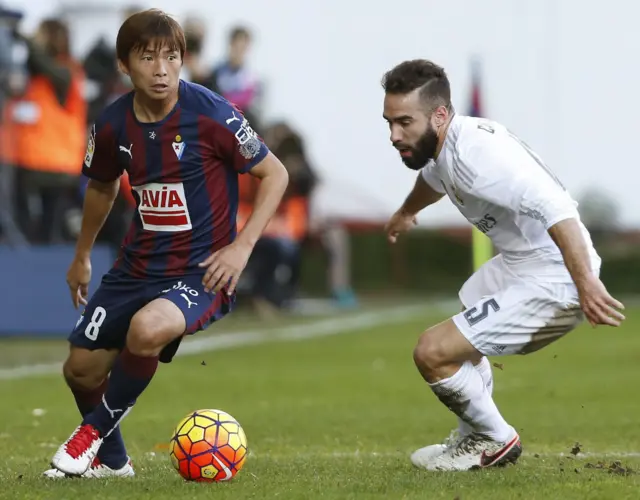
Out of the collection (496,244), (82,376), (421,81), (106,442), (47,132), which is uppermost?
(421,81)

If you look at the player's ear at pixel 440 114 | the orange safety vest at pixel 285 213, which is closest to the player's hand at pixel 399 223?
the player's ear at pixel 440 114

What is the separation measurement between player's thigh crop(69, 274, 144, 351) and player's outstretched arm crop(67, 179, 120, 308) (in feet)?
0.96

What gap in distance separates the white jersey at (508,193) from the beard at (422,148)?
0.07 metres

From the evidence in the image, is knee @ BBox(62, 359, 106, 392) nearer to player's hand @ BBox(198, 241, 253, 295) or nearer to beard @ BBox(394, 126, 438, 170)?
player's hand @ BBox(198, 241, 253, 295)

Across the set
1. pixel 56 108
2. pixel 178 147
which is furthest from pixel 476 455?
pixel 56 108

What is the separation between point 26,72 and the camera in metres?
14.7

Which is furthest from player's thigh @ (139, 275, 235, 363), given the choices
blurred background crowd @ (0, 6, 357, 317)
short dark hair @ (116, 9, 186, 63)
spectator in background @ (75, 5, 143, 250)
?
spectator in background @ (75, 5, 143, 250)

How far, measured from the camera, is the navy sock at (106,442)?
20.6 feet

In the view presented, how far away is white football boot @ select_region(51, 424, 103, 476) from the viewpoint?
588cm

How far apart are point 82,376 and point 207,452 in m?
0.78

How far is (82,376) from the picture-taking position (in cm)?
629

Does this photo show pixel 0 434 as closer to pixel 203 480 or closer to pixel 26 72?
pixel 203 480

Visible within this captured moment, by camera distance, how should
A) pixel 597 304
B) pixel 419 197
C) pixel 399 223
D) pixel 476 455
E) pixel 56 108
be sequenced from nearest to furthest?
pixel 597 304
pixel 476 455
pixel 419 197
pixel 399 223
pixel 56 108

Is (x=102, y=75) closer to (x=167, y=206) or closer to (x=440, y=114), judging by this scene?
(x=167, y=206)
